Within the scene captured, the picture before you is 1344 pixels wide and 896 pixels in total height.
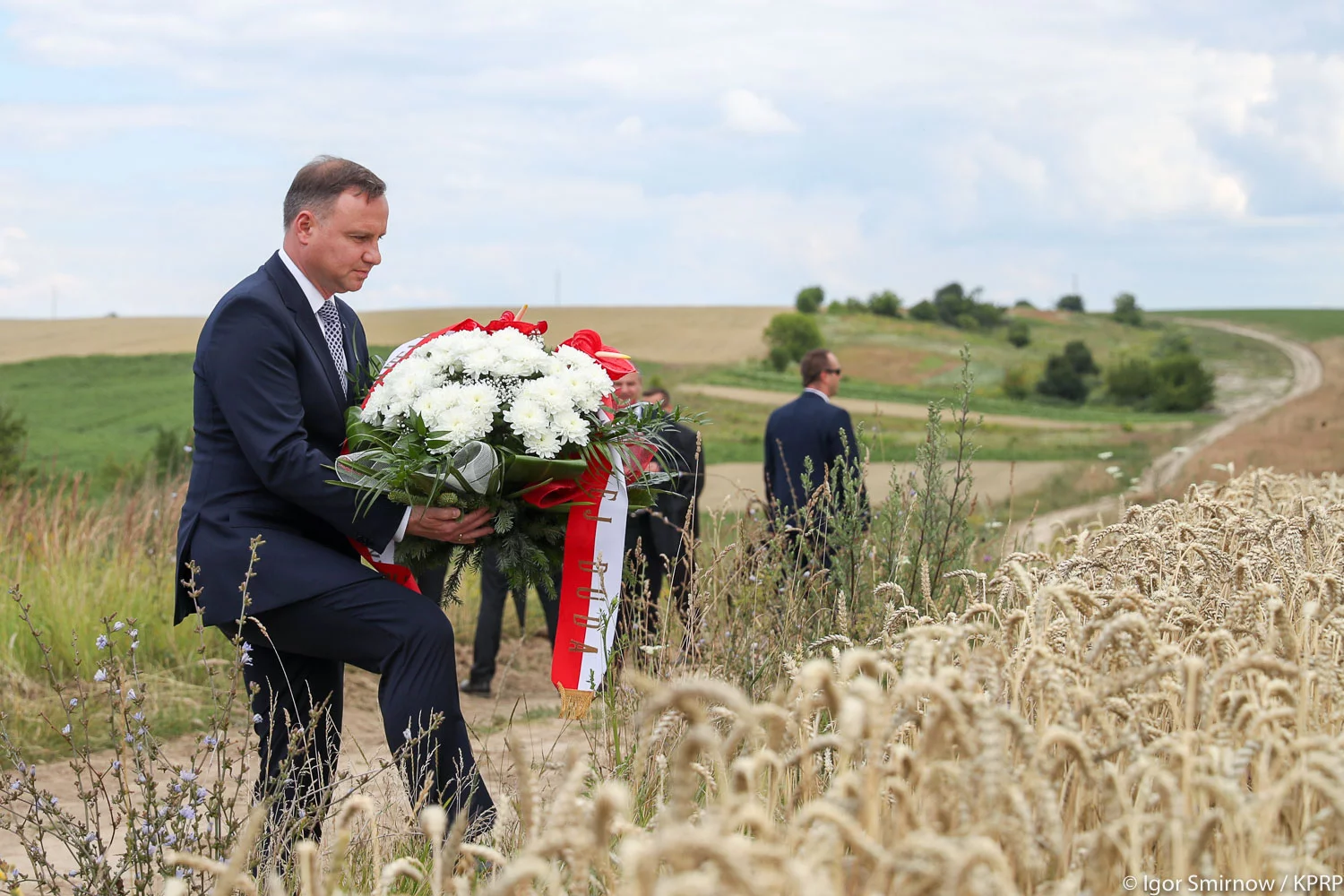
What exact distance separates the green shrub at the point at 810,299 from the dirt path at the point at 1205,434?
33899 mm

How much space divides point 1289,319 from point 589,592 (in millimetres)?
117206

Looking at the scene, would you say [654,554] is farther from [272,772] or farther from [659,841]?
[659,841]

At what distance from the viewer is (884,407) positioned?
47969 mm

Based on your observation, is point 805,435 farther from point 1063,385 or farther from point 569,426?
point 1063,385

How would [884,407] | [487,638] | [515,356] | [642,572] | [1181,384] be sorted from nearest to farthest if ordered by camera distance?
1. [515,356]
2. [642,572]
3. [487,638]
4. [884,407]
5. [1181,384]

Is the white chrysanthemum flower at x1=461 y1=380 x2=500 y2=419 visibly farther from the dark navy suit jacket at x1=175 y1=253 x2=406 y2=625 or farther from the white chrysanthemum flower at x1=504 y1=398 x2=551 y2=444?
the dark navy suit jacket at x1=175 y1=253 x2=406 y2=625

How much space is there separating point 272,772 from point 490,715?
3293 millimetres

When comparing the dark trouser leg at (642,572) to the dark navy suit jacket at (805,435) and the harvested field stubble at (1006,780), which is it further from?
the harvested field stubble at (1006,780)

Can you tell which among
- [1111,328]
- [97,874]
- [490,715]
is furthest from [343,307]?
[1111,328]

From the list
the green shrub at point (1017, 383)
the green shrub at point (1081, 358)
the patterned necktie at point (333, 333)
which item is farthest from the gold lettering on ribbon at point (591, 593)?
the green shrub at point (1081, 358)

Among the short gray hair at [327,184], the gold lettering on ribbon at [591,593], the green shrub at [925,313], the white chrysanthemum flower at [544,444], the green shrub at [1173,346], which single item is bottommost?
the gold lettering on ribbon at [591,593]

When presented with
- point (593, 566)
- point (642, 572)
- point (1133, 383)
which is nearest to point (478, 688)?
point (642, 572)

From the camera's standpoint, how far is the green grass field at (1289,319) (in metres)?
96.4

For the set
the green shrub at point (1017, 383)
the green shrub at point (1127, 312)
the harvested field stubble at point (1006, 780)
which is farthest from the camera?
the green shrub at point (1127, 312)
